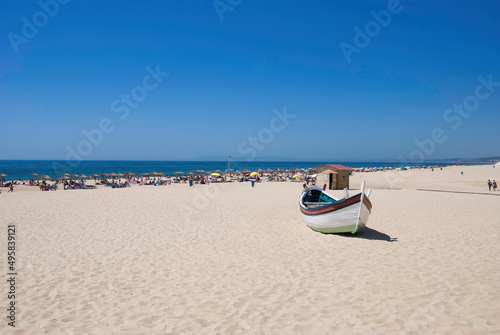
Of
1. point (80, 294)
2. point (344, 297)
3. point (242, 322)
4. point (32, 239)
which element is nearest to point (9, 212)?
point (32, 239)

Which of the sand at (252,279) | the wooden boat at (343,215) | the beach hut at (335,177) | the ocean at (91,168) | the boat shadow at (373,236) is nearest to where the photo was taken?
the sand at (252,279)

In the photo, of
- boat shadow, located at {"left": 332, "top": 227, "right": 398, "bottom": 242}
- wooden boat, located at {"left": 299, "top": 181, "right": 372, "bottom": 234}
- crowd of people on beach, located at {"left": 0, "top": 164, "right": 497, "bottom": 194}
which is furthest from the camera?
crowd of people on beach, located at {"left": 0, "top": 164, "right": 497, "bottom": 194}

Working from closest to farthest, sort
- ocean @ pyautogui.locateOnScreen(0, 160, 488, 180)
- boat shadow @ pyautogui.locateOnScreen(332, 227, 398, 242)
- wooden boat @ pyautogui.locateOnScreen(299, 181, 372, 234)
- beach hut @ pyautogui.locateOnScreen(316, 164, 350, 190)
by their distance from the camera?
1. wooden boat @ pyautogui.locateOnScreen(299, 181, 372, 234)
2. boat shadow @ pyautogui.locateOnScreen(332, 227, 398, 242)
3. beach hut @ pyautogui.locateOnScreen(316, 164, 350, 190)
4. ocean @ pyautogui.locateOnScreen(0, 160, 488, 180)

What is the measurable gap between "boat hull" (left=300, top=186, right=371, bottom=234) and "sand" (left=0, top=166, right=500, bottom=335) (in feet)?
1.30

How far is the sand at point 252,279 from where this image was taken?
4.04m

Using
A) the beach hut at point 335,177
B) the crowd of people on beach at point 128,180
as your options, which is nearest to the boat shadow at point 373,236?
the beach hut at point 335,177

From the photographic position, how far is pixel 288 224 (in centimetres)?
1109

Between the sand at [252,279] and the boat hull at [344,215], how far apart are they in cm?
40

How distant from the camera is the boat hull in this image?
8469mm

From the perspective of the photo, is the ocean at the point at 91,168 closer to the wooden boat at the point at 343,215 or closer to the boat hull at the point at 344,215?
the wooden boat at the point at 343,215

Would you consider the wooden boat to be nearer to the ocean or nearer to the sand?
the sand

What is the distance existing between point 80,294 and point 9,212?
11590 mm

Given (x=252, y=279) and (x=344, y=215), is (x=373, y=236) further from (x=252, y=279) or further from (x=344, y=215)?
(x=252, y=279)

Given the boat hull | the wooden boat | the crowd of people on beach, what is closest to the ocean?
the crowd of people on beach
